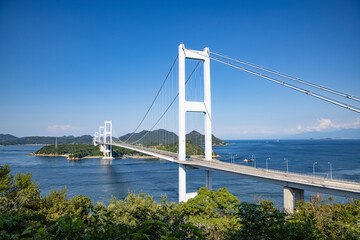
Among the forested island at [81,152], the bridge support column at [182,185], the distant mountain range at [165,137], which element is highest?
the distant mountain range at [165,137]

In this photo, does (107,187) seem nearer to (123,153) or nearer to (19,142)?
(123,153)

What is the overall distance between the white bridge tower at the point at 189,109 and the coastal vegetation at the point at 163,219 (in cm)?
387

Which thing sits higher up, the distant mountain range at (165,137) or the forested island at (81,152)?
the distant mountain range at (165,137)

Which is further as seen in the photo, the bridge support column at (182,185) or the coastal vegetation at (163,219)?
the bridge support column at (182,185)

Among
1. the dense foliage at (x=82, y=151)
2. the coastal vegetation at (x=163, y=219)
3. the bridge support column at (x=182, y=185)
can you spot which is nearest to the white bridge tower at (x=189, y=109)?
the bridge support column at (x=182, y=185)

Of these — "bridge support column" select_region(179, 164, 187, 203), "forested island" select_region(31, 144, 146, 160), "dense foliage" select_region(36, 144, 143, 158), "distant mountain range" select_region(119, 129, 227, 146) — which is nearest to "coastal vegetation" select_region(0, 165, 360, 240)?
"bridge support column" select_region(179, 164, 187, 203)

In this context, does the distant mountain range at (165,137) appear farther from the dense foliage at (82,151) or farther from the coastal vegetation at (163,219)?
the coastal vegetation at (163,219)

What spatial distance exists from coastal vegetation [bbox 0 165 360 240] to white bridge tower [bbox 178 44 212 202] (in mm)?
3875

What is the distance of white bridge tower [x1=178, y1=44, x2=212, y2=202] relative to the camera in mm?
16375

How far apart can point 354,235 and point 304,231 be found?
1.73 m

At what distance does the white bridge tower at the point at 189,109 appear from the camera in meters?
16.4

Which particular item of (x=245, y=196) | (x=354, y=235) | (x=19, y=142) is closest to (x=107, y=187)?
(x=245, y=196)

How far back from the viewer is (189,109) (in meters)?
17.1

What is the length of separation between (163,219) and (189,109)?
39.7 ft
